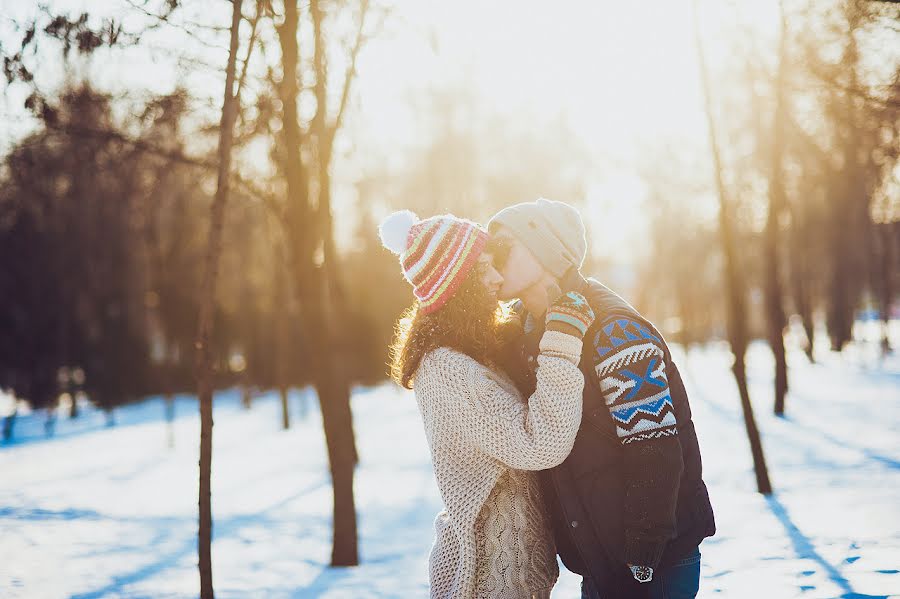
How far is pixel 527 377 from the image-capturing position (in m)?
2.86

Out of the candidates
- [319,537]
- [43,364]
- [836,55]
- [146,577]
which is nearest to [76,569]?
[146,577]

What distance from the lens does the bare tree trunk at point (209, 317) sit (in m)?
4.75

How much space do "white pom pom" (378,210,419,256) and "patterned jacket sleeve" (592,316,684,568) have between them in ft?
2.46

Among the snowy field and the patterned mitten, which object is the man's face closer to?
the patterned mitten

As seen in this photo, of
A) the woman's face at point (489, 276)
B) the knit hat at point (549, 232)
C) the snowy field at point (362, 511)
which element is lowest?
the snowy field at point (362, 511)

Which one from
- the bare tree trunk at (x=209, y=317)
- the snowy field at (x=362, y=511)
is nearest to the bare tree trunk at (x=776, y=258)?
the snowy field at (x=362, y=511)

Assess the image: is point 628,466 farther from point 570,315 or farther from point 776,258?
point 776,258

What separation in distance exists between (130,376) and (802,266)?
24679mm

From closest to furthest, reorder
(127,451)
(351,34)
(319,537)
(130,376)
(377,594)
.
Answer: (377,594) < (351,34) < (319,537) < (127,451) < (130,376)

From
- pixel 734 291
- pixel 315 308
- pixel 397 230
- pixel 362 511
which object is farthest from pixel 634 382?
pixel 362 511

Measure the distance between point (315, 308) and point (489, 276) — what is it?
14.8 ft

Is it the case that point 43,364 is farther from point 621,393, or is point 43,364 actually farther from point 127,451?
point 621,393

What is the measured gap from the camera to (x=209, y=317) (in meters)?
4.87

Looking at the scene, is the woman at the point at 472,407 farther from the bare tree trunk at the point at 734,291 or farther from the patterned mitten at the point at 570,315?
the bare tree trunk at the point at 734,291
